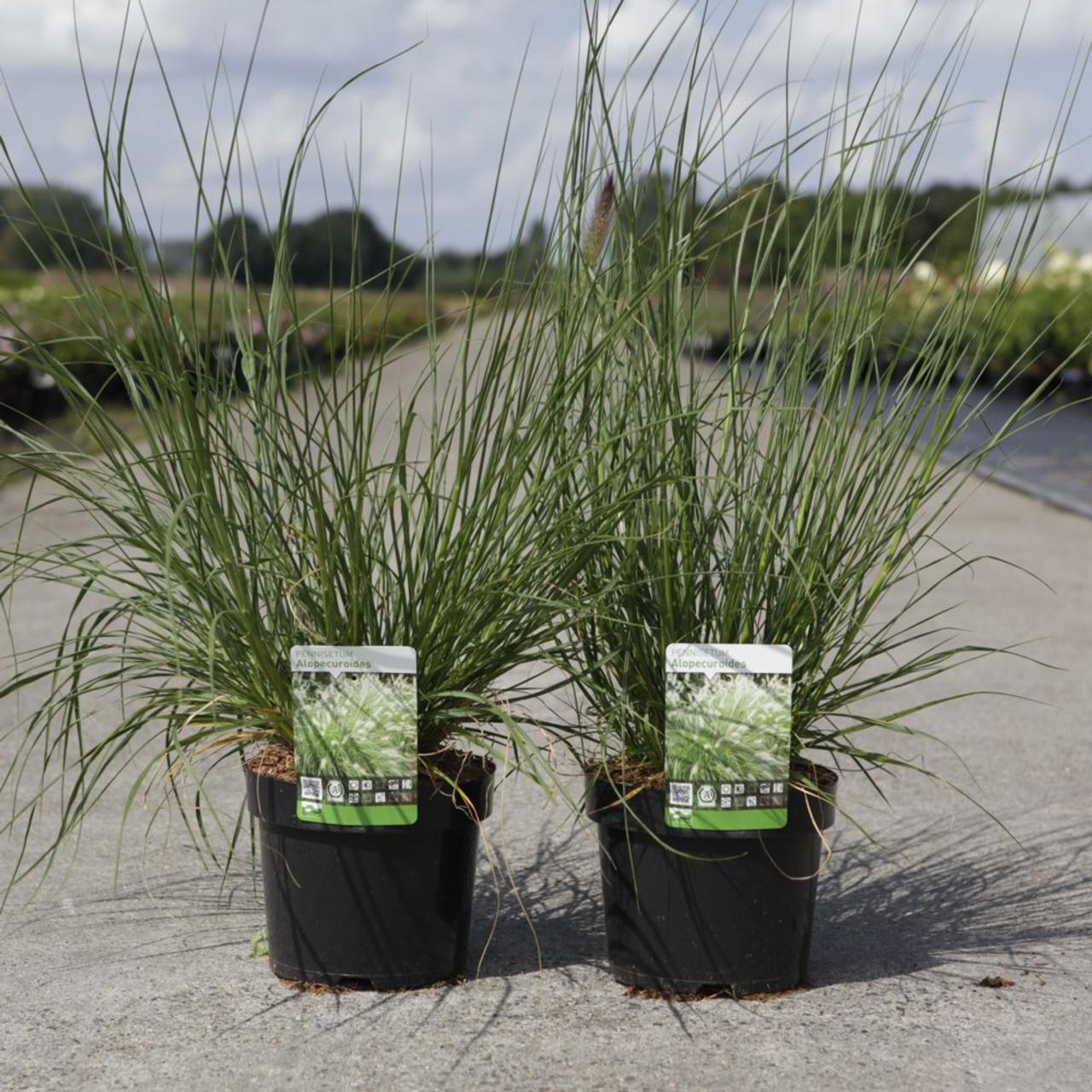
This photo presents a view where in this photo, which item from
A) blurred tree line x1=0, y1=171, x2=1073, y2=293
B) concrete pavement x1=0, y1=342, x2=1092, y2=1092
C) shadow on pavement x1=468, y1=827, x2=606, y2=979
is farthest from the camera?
shadow on pavement x1=468, y1=827, x2=606, y2=979

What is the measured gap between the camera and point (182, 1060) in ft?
5.80

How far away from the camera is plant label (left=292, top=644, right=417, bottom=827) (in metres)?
1.81

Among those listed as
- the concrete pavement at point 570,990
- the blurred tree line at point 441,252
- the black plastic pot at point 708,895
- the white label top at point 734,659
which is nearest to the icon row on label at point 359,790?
the concrete pavement at point 570,990

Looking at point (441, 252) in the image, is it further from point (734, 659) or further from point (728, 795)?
point (728, 795)

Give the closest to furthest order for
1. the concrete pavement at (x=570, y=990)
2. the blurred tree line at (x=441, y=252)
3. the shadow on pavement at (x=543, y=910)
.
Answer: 1. the concrete pavement at (x=570, y=990)
2. the blurred tree line at (x=441, y=252)
3. the shadow on pavement at (x=543, y=910)

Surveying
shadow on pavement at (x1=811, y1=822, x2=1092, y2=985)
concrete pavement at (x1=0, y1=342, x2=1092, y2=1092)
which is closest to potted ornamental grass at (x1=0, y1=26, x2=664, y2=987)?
concrete pavement at (x1=0, y1=342, x2=1092, y2=1092)

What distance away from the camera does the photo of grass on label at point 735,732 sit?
1836 mm

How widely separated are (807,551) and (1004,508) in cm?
563

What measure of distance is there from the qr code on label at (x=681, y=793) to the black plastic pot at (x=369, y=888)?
25 centimetres

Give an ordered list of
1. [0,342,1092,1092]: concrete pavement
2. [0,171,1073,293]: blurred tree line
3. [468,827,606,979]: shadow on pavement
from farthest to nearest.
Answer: [468,827,606,979]: shadow on pavement, [0,171,1073,293]: blurred tree line, [0,342,1092,1092]: concrete pavement

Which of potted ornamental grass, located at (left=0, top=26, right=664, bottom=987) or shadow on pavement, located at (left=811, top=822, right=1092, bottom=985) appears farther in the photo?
shadow on pavement, located at (left=811, top=822, right=1092, bottom=985)

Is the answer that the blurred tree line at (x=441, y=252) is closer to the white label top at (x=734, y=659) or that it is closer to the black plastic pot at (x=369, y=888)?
the white label top at (x=734, y=659)

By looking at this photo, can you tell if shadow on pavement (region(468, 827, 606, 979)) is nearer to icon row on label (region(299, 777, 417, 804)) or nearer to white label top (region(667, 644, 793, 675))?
icon row on label (region(299, 777, 417, 804))

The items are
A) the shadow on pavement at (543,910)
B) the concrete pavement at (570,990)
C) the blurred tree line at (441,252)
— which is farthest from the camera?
the shadow on pavement at (543,910)
